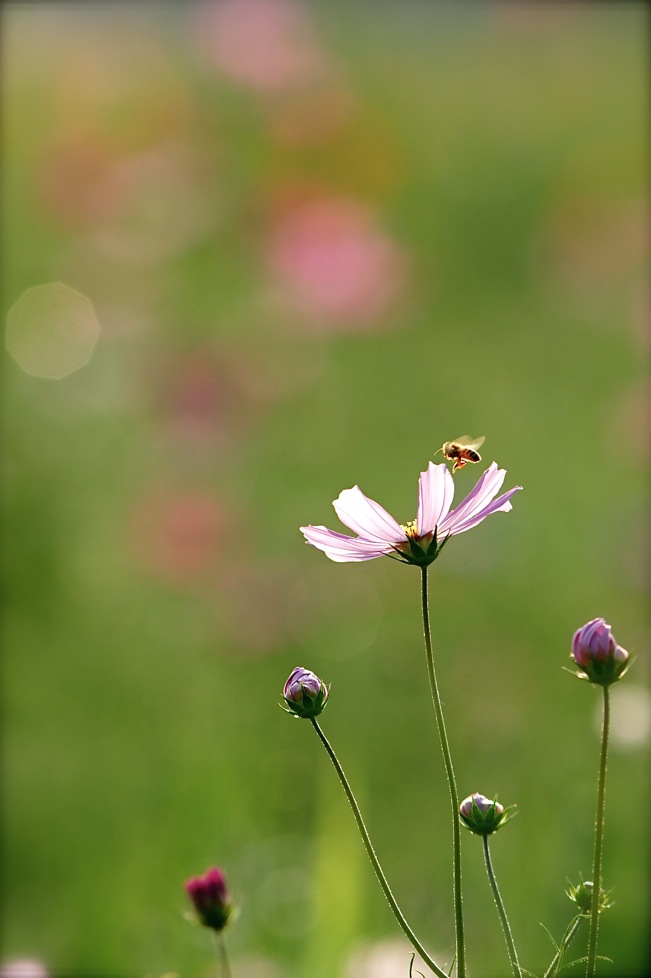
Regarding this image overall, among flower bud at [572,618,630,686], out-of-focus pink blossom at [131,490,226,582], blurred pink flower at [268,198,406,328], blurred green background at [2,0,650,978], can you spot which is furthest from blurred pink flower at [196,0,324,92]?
flower bud at [572,618,630,686]

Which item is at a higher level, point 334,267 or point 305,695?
point 334,267

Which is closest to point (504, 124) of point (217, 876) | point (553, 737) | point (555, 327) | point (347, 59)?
point (347, 59)

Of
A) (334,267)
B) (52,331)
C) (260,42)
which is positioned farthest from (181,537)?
(260,42)

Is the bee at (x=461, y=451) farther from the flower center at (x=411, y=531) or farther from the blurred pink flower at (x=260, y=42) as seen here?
the blurred pink flower at (x=260, y=42)

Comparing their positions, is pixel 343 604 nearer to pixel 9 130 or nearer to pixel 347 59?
pixel 9 130

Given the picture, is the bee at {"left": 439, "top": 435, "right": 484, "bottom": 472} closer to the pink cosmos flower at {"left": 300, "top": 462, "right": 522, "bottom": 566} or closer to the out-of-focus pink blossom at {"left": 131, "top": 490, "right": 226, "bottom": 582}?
the pink cosmos flower at {"left": 300, "top": 462, "right": 522, "bottom": 566}

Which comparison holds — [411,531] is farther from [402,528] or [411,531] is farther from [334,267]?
[334,267]

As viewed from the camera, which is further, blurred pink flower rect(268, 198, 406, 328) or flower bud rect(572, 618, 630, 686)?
blurred pink flower rect(268, 198, 406, 328)
